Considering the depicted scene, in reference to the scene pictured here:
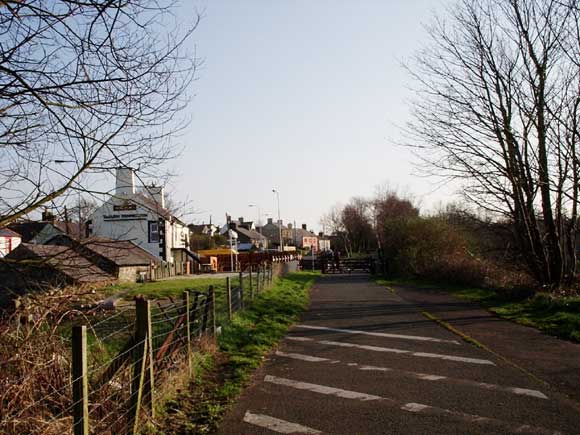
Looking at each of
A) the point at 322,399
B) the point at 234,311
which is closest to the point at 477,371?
the point at 322,399

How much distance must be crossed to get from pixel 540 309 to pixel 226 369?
9560 millimetres

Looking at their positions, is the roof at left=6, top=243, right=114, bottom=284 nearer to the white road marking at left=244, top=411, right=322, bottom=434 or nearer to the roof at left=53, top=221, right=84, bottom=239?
the roof at left=53, top=221, right=84, bottom=239

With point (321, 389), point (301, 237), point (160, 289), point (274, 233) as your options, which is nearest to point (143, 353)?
point (321, 389)

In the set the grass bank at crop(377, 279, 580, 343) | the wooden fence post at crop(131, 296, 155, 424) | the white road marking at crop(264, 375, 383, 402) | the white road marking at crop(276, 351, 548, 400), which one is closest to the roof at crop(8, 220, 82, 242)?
the wooden fence post at crop(131, 296, 155, 424)

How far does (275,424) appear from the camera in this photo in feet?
18.7

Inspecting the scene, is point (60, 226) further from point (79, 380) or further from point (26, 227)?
point (79, 380)

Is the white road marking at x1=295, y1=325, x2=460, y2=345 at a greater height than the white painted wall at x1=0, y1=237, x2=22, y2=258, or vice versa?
the white painted wall at x1=0, y1=237, x2=22, y2=258

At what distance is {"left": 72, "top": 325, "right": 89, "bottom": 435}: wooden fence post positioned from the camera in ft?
13.0

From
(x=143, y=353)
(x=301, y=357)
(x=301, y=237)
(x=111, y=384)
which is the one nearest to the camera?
(x=111, y=384)

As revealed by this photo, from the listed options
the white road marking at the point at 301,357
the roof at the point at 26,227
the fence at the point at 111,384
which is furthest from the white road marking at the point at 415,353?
the roof at the point at 26,227

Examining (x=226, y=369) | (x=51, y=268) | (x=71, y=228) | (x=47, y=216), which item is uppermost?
(x=47, y=216)

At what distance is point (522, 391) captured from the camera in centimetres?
666

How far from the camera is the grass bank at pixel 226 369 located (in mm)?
5891

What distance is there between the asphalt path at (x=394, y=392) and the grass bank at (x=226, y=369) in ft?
0.70
